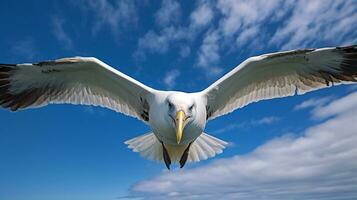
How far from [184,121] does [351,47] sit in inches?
161

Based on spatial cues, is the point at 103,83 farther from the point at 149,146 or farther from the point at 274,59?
the point at 274,59

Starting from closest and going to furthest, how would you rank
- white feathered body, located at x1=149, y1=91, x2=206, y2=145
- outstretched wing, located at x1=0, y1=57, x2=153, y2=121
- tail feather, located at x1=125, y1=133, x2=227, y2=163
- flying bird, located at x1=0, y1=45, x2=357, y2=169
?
white feathered body, located at x1=149, y1=91, x2=206, y2=145, flying bird, located at x1=0, y1=45, x2=357, y2=169, outstretched wing, located at x1=0, y1=57, x2=153, y2=121, tail feather, located at x1=125, y1=133, x2=227, y2=163

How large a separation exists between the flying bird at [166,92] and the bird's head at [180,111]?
0.45m

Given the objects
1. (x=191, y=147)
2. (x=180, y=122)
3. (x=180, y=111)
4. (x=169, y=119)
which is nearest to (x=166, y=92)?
(x=169, y=119)

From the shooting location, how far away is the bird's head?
22.3 ft

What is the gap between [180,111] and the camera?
6867mm

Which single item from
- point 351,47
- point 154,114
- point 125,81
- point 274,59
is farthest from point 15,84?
point 351,47

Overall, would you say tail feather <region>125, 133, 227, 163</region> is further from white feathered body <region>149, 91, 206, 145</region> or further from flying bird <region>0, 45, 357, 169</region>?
white feathered body <region>149, 91, 206, 145</region>

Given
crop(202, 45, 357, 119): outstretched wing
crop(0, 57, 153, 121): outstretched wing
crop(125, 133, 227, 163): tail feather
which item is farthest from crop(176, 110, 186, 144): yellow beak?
crop(125, 133, 227, 163): tail feather

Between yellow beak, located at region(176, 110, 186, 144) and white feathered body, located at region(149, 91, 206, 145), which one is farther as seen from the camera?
white feathered body, located at region(149, 91, 206, 145)

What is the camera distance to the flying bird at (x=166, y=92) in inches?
330

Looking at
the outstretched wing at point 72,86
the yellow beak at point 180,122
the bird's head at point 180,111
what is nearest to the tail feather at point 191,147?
the outstretched wing at point 72,86

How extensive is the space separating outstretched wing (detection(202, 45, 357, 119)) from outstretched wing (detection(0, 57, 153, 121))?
5.55 feet

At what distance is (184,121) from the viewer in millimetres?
6895
